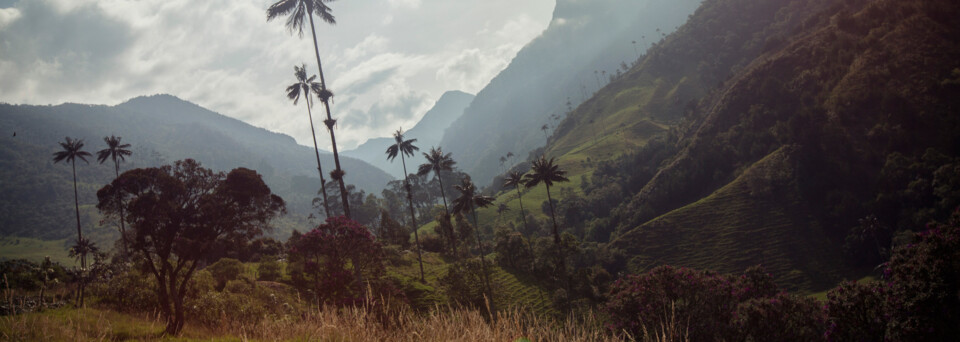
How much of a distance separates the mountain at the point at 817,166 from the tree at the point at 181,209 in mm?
76141

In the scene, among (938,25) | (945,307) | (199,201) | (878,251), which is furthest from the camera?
(938,25)

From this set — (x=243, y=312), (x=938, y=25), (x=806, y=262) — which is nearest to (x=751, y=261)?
(x=806, y=262)

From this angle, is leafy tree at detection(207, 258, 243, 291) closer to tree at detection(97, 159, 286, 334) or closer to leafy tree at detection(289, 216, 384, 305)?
leafy tree at detection(289, 216, 384, 305)

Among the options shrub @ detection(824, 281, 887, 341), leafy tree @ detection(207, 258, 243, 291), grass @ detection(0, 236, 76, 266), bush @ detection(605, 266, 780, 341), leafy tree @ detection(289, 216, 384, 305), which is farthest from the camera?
grass @ detection(0, 236, 76, 266)

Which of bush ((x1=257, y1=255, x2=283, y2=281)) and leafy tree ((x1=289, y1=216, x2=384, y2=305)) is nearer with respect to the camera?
leafy tree ((x1=289, y1=216, x2=384, y2=305))

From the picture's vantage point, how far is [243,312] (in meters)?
16.4

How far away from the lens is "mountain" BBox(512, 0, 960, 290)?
6856 centimetres

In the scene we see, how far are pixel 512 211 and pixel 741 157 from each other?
63463mm

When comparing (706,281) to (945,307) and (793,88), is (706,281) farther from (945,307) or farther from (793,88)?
(793,88)

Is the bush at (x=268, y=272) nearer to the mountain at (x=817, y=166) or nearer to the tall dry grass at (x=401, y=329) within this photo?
the tall dry grass at (x=401, y=329)

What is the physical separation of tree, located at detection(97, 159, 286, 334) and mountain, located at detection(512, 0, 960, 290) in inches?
2998

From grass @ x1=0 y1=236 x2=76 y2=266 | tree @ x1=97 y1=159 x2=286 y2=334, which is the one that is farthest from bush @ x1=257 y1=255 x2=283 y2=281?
grass @ x1=0 y1=236 x2=76 y2=266

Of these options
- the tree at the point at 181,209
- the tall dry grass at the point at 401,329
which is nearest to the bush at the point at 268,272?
the tree at the point at 181,209

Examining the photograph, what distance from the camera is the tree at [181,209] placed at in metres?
14.3
